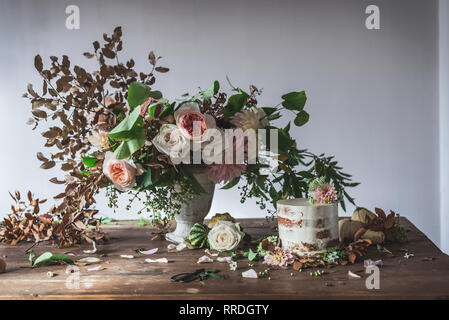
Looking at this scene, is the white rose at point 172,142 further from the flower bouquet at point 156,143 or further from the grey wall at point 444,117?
the grey wall at point 444,117

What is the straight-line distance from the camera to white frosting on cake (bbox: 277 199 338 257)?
909 mm

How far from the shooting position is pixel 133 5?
298 centimetres

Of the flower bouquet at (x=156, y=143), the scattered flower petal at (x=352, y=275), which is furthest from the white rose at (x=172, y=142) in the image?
the scattered flower petal at (x=352, y=275)

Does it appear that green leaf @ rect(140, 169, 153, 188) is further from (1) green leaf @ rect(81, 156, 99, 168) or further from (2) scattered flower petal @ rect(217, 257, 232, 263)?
(2) scattered flower petal @ rect(217, 257, 232, 263)

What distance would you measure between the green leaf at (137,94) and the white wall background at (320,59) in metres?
2.00

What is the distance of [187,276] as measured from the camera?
829 mm

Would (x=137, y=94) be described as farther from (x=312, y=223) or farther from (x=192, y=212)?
(x=312, y=223)

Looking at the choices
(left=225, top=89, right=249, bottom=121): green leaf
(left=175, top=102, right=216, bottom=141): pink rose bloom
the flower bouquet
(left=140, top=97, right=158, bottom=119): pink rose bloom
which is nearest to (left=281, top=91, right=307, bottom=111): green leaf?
the flower bouquet

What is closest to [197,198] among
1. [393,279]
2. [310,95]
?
[393,279]

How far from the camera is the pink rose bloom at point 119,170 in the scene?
953 mm

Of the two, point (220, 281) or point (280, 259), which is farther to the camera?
point (280, 259)

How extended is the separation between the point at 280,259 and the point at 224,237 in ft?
0.57

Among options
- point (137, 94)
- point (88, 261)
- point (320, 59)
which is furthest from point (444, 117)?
point (88, 261)

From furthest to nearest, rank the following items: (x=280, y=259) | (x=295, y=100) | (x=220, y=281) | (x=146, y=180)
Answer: (x=295, y=100), (x=146, y=180), (x=280, y=259), (x=220, y=281)
